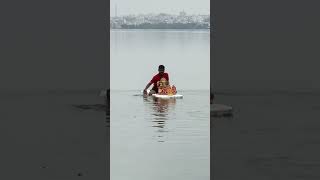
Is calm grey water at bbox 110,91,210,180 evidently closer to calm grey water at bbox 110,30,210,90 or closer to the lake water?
the lake water

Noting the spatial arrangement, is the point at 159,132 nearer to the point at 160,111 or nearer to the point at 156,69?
the point at 160,111

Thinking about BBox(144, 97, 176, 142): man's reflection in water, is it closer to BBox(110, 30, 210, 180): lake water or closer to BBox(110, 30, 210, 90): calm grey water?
BBox(110, 30, 210, 180): lake water

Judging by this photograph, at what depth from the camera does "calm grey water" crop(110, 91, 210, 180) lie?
19609 millimetres

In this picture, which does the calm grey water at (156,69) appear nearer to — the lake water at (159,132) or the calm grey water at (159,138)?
the lake water at (159,132)

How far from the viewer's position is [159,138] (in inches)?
961
